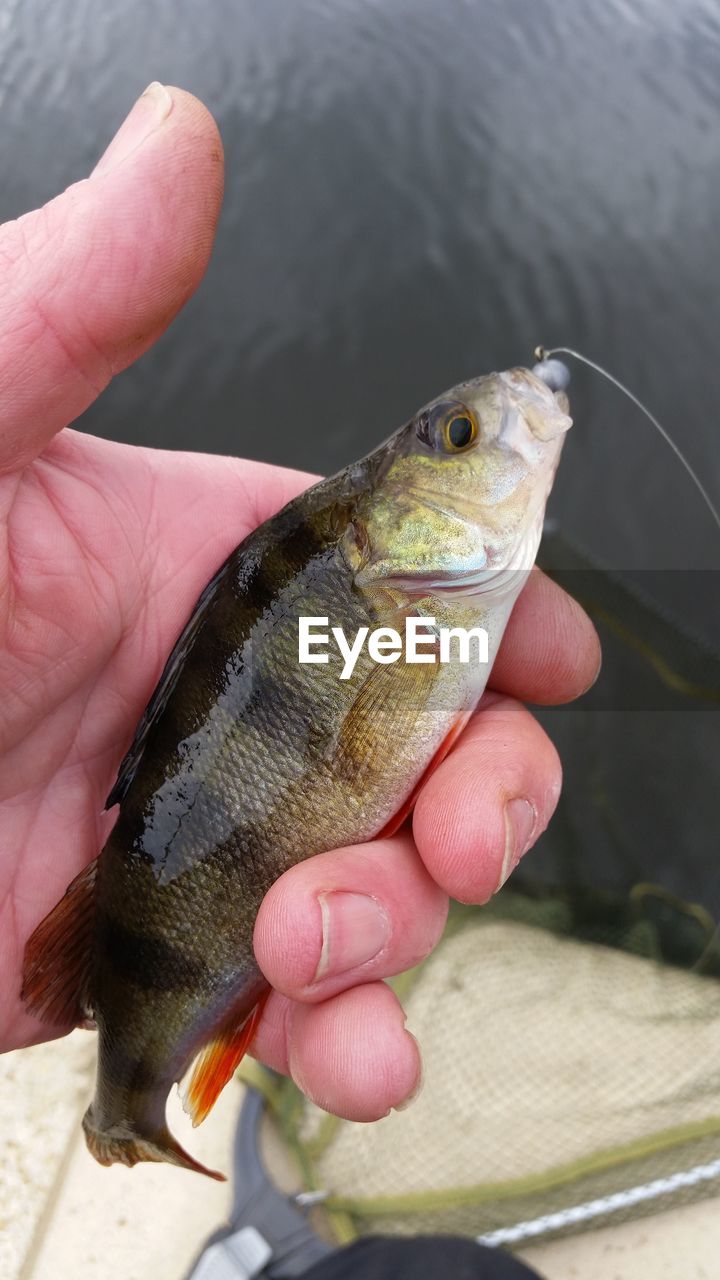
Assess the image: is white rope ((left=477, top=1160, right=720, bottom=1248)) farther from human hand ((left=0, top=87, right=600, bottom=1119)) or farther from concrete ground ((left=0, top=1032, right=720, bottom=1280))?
human hand ((left=0, top=87, right=600, bottom=1119))

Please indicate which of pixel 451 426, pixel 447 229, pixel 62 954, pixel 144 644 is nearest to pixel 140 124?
pixel 451 426

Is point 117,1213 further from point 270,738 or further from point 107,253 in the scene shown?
point 107,253

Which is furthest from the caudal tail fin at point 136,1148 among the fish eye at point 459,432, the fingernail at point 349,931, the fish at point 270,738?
the fish eye at point 459,432

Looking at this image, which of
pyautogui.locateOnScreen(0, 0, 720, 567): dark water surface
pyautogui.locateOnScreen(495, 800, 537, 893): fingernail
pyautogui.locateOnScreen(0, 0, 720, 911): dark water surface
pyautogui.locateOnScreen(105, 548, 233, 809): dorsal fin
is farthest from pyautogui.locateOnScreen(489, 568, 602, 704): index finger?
pyautogui.locateOnScreen(0, 0, 720, 567): dark water surface

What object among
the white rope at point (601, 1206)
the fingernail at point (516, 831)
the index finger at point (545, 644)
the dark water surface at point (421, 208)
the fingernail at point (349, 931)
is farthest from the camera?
the dark water surface at point (421, 208)

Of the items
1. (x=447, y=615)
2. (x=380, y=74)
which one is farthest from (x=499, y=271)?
(x=447, y=615)

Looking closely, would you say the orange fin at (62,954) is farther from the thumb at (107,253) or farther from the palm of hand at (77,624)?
the thumb at (107,253)

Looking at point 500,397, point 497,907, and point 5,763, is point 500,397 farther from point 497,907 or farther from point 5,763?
point 497,907
